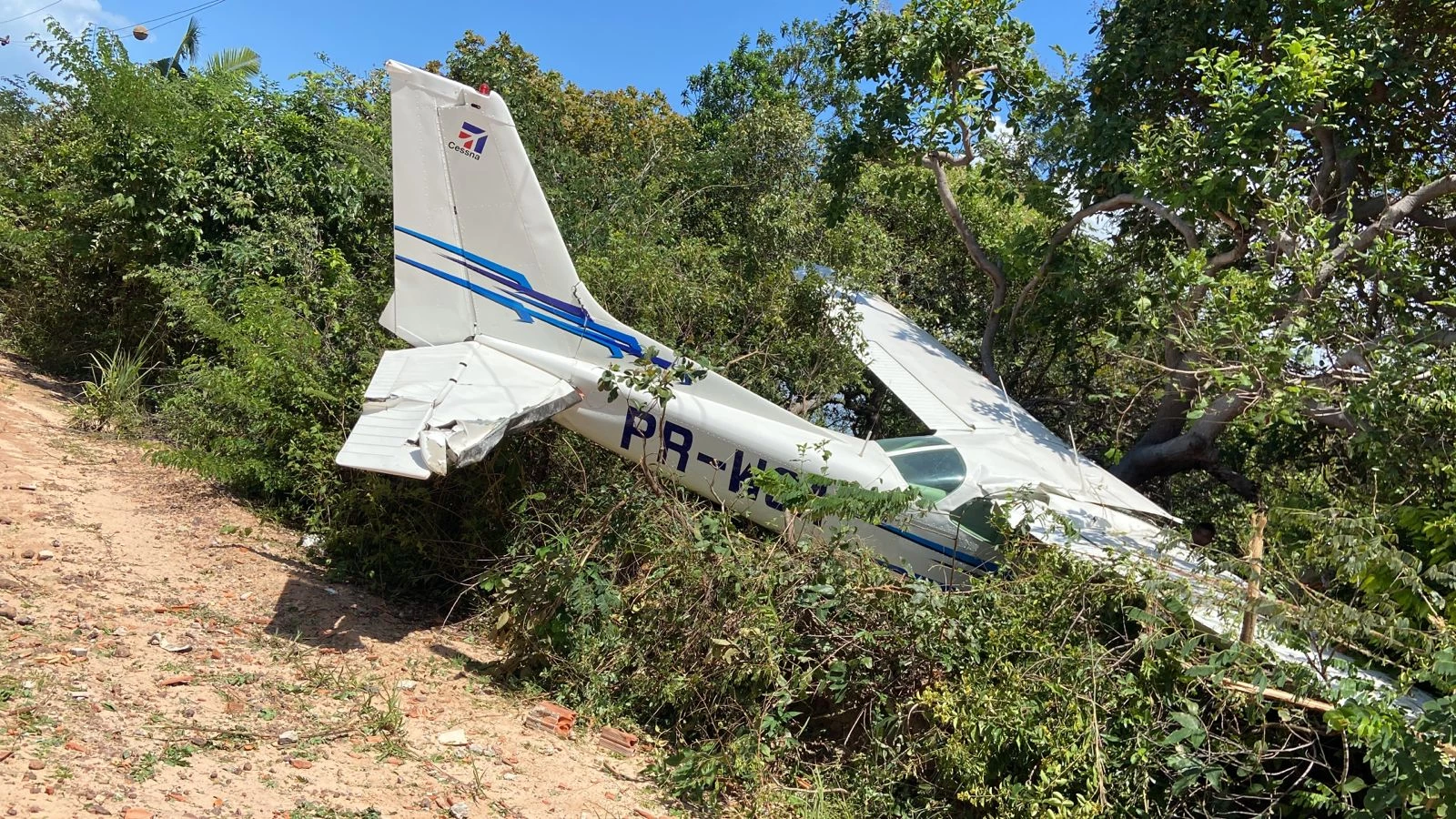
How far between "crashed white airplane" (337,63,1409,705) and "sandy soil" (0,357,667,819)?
1564mm

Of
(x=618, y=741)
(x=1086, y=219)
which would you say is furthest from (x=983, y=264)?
(x=618, y=741)

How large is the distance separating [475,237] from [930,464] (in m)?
3.72

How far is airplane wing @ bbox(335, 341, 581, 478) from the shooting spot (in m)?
4.88

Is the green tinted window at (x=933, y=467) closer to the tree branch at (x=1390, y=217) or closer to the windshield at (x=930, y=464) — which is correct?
the windshield at (x=930, y=464)

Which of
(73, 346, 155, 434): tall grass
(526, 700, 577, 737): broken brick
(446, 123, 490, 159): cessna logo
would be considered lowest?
(526, 700, 577, 737): broken brick

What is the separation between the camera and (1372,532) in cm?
453

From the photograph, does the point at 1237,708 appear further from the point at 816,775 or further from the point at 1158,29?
the point at 1158,29

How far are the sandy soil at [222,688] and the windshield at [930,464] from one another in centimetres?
266

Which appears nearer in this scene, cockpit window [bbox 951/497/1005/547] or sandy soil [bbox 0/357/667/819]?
sandy soil [bbox 0/357/667/819]

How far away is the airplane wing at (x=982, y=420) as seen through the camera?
631 cm

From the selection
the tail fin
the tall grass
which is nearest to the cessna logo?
the tail fin

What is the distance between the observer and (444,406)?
17.8ft

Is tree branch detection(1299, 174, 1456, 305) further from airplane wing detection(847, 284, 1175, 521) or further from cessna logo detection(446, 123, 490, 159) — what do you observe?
cessna logo detection(446, 123, 490, 159)

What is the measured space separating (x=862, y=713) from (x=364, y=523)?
13.3 feet
